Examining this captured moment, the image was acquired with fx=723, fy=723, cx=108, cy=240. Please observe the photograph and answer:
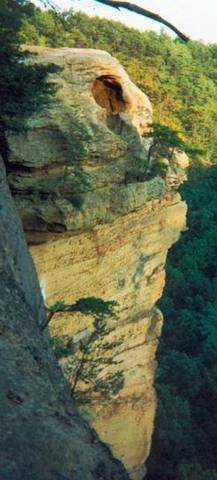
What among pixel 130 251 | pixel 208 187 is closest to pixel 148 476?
pixel 130 251

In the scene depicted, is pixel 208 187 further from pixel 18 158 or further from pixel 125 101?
pixel 18 158

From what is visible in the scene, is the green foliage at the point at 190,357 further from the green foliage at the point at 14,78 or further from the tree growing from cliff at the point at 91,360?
the green foliage at the point at 14,78

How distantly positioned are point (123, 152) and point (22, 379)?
31.4ft

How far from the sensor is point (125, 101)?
14.5m

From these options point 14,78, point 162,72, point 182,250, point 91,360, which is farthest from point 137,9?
point 162,72

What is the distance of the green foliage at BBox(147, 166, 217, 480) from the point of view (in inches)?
738

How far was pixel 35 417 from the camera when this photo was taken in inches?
135

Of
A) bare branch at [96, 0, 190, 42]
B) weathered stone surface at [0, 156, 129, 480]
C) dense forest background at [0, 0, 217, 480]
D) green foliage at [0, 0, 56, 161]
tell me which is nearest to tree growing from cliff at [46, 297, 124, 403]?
green foliage at [0, 0, 56, 161]

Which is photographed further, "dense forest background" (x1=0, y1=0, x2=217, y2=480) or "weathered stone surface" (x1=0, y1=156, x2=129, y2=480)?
"dense forest background" (x1=0, y1=0, x2=217, y2=480)

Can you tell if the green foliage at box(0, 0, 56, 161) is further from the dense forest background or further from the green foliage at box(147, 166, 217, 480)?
the green foliage at box(147, 166, 217, 480)

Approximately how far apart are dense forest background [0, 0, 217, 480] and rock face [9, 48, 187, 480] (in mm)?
1277

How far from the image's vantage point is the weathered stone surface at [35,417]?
3.10m

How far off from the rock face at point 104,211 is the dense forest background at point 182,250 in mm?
1277

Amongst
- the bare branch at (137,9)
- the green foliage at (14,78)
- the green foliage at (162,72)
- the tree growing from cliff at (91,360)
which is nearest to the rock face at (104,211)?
the tree growing from cliff at (91,360)
